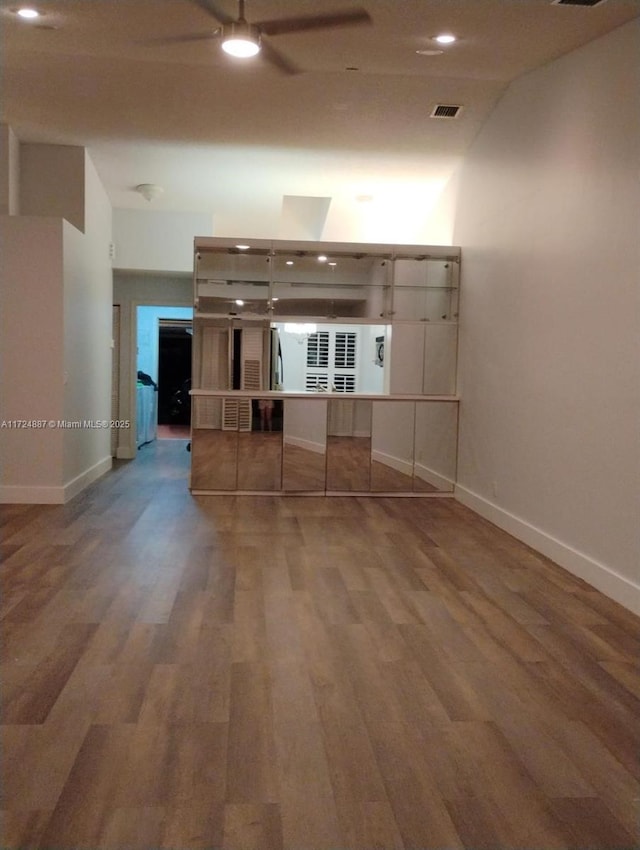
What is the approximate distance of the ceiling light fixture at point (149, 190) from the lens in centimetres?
747

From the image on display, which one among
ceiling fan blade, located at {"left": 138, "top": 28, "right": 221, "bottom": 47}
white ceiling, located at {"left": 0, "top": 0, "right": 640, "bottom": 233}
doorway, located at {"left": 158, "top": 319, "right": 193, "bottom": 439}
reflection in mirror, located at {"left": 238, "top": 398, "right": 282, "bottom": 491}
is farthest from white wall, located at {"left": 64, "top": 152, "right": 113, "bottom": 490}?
doorway, located at {"left": 158, "top": 319, "right": 193, "bottom": 439}

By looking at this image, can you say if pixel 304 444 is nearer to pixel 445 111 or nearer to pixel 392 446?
pixel 392 446

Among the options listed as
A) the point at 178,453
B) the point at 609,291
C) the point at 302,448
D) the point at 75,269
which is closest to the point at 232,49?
the point at 609,291

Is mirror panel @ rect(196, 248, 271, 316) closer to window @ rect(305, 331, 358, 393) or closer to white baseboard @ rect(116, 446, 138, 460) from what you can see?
window @ rect(305, 331, 358, 393)

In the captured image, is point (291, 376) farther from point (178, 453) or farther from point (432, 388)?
point (178, 453)

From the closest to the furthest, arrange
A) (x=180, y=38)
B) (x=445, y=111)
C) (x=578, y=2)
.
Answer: (x=578, y=2) → (x=180, y=38) → (x=445, y=111)

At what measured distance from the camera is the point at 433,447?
274 inches

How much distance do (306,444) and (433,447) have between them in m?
1.27

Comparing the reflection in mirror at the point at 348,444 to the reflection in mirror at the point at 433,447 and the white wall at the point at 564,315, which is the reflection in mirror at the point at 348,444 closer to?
the reflection in mirror at the point at 433,447

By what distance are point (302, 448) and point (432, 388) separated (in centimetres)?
148

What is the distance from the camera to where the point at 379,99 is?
546 cm

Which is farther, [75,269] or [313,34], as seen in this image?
[75,269]

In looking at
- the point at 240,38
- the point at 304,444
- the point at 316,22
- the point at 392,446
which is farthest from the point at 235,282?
the point at 240,38

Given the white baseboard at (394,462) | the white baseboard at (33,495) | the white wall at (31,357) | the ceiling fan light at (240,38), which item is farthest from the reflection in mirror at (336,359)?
the ceiling fan light at (240,38)
